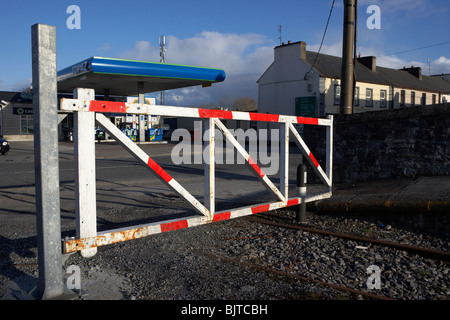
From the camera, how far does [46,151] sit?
298 centimetres

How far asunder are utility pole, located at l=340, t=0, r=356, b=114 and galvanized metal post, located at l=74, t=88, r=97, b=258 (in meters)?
9.67

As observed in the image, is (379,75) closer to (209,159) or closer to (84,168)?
(209,159)

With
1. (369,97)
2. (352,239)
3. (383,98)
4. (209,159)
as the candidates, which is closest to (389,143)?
(352,239)

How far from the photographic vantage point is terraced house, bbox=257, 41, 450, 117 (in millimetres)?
31359

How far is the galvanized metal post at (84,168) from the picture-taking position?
10.5ft

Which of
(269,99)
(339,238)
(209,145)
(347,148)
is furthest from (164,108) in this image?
(269,99)

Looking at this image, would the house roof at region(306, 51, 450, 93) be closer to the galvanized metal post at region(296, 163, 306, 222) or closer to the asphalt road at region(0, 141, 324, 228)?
the asphalt road at region(0, 141, 324, 228)

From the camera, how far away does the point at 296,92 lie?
32.8 m

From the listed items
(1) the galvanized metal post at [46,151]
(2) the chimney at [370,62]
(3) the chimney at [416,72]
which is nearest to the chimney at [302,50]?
(2) the chimney at [370,62]

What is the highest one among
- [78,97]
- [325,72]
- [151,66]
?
[325,72]

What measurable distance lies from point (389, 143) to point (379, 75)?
32326 mm
